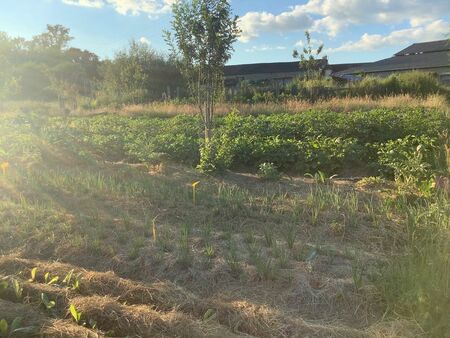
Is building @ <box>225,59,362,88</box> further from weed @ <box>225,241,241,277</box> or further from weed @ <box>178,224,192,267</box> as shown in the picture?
weed @ <box>225,241,241,277</box>

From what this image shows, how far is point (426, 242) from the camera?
3.40m

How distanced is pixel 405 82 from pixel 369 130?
1575 centimetres

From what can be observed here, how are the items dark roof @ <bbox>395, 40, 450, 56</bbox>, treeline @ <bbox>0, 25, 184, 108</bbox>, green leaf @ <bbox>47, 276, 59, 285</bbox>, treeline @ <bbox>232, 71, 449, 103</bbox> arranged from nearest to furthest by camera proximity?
green leaf @ <bbox>47, 276, 59, 285</bbox>, treeline @ <bbox>232, 71, 449, 103</bbox>, treeline @ <bbox>0, 25, 184, 108</bbox>, dark roof @ <bbox>395, 40, 450, 56</bbox>

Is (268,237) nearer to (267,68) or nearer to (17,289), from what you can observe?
(17,289)

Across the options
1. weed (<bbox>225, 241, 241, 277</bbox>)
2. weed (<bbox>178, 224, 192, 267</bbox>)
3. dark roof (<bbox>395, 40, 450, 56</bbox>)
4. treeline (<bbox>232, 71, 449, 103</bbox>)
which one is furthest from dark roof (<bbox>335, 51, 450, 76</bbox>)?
weed (<bbox>225, 241, 241, 277</bbox>)

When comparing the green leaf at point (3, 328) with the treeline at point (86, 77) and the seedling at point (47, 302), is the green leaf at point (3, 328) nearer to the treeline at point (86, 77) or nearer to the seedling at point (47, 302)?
the seedling at point (47, 302)

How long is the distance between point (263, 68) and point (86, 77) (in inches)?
765

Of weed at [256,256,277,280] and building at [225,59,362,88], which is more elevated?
building at [225,59,362,88]

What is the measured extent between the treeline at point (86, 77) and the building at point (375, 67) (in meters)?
5.45

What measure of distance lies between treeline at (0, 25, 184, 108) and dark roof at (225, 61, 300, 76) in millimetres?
11890

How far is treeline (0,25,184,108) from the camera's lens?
26463 mm

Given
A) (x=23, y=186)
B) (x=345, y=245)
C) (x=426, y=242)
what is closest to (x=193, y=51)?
(x=23, y=186)

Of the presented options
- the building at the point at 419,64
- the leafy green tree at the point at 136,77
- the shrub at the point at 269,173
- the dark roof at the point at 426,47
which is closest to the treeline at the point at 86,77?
the leafy green tree at the point at 136,77

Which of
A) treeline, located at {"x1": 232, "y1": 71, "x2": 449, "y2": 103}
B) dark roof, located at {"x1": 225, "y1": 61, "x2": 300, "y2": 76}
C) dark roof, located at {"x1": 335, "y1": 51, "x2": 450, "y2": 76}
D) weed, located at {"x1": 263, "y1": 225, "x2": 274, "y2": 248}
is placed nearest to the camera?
weed, located at {"x1": 263, "y1": 225, "x2": 274, "y2": 248}
